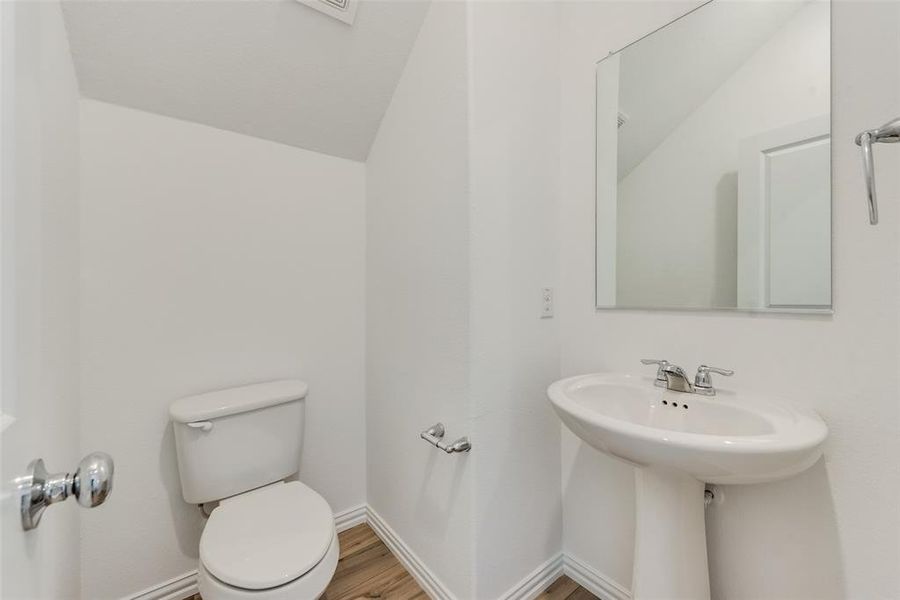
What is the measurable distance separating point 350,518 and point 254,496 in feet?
1.94

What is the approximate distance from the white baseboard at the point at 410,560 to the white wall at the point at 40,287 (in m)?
0.96

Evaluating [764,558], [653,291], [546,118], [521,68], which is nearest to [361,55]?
[521,68]

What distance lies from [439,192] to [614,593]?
145 centimetres

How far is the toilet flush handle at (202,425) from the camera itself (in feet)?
3.82

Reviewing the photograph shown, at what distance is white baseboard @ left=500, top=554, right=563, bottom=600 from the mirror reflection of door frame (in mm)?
1081

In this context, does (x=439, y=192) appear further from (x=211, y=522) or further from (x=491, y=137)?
(x=211, y=522)

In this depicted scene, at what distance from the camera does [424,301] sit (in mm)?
1281

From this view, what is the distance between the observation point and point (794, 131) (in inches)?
34.6

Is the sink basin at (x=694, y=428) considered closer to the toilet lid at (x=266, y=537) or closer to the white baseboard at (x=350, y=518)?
the toilet lid at (x=266, y=537)

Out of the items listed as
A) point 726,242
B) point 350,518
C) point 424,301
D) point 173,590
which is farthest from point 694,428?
point 173,590

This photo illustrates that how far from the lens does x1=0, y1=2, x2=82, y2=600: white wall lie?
0.39m

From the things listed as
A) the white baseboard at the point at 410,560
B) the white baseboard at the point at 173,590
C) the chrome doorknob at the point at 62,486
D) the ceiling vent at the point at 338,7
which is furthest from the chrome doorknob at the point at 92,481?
the ceiling vent at the point at 338,7

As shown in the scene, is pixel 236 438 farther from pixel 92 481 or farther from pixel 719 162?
pixel 719 162

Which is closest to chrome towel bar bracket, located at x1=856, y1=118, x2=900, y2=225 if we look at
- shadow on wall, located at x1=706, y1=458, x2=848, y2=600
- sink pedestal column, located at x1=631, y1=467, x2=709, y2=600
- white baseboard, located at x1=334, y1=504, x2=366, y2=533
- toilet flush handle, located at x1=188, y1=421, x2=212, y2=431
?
shadow on wall, located at x1=706, y1=458, x2=848, y2=600
